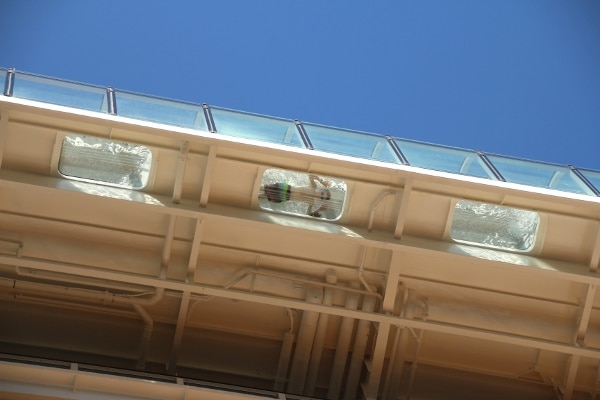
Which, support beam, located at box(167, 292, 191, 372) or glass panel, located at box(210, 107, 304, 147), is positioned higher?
glass panel, located at box(210, 107, 304, 147)

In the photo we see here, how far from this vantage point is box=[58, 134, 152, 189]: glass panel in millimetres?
10898

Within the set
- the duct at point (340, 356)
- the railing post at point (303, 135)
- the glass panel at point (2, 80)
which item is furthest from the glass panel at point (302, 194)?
the glass panel at point (2, 80)

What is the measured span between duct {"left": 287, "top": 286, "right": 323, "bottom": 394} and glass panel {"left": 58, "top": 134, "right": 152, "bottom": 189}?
105 inches

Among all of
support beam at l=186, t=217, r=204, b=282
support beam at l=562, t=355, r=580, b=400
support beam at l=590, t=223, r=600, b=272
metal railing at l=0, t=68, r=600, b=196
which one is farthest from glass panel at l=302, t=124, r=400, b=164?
support beam at l=562, t=355, r=580, b=400

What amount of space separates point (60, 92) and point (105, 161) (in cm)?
96

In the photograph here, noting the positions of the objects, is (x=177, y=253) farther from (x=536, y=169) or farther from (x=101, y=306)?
(x=536, y=169)

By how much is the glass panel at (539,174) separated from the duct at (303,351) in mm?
2979

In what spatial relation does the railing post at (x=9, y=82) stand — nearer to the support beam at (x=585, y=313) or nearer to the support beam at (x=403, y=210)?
the support beam at (x=403, y=210)

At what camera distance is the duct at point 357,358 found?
1158cm

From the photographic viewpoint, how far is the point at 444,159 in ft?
37.8

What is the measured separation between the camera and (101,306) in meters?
11.5

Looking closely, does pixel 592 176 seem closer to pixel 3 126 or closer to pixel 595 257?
pixel 595 257

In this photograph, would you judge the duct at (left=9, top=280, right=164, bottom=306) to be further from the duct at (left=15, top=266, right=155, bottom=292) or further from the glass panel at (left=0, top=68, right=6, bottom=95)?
the glass panel at (left=0, top=68, right=6, bottom=95)

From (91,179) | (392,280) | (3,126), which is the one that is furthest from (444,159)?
(3,126)
